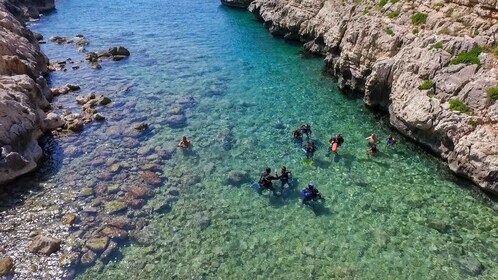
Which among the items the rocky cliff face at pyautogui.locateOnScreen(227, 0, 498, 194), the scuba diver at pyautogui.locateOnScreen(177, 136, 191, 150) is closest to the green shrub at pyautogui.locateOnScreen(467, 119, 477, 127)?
the rocky cliff face at pyautogui.locateOnScreen(227, 0, 498, 194)

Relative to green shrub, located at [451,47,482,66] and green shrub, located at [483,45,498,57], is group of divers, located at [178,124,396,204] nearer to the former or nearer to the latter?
green shrub, located at [451,47,482,66]

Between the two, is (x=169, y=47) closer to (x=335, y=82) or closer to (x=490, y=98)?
(x=335, y=82)

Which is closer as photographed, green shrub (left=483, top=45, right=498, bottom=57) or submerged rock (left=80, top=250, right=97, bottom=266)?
submerged rock (left=80, top=250, right=97, bottom=266)

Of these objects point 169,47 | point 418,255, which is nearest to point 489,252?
point 418,255

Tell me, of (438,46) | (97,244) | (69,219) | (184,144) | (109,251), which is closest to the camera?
(109,251)

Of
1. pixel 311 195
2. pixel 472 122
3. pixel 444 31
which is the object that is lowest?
pixel 311 195

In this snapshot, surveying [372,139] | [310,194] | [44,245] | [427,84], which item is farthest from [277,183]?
[44,245]

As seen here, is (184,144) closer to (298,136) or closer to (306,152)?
(298,136)
